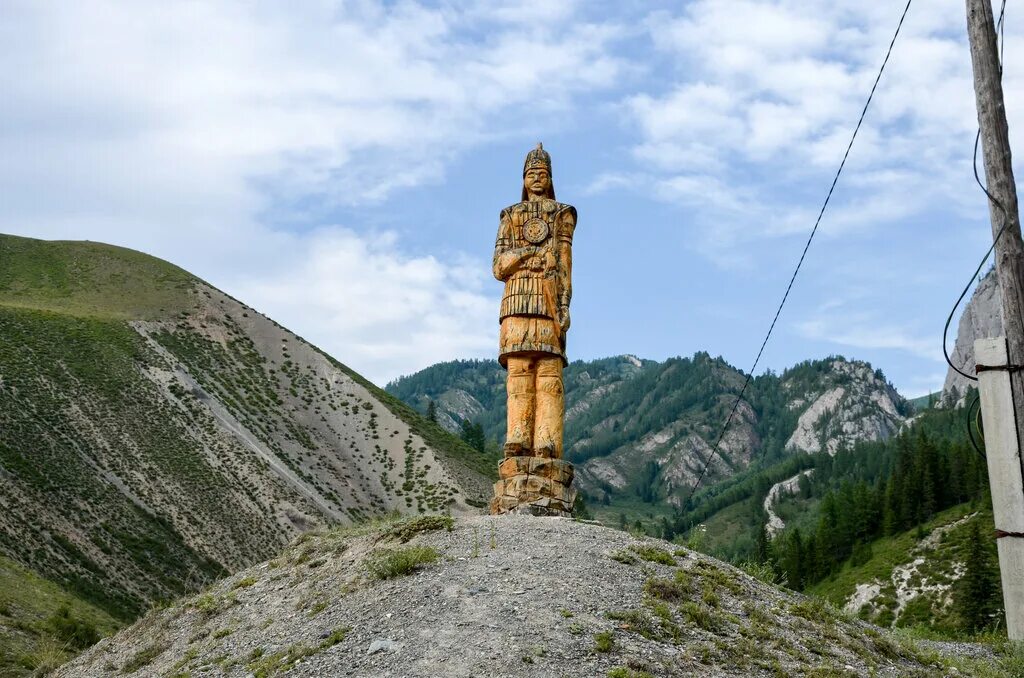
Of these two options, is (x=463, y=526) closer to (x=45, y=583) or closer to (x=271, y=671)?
(x=271, y=671)

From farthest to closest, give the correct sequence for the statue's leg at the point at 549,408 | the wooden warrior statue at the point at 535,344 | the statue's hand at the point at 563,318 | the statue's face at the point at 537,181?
the statue's face at the point at 537,181 → the statue's hand at the point at 563,318 → the statue's leg at the point at 549,408 → the wooden warrior statue at the point at 535,344

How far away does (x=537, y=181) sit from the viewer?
64.6ft

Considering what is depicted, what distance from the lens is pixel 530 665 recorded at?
11367mm

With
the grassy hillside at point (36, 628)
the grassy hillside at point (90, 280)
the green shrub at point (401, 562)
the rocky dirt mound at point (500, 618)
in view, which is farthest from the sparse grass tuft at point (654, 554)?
the grassy hillside at point (90, 280)

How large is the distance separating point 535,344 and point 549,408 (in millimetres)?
1104

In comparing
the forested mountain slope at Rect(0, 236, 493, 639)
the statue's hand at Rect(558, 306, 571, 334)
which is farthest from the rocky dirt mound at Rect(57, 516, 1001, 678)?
the forested mountain slope at Rect(0, 236, 493, 639)

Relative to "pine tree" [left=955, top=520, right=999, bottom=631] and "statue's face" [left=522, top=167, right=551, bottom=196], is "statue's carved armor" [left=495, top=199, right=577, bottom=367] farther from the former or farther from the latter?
"pine tree" [left=955, top=520, right=999, bottom=631]

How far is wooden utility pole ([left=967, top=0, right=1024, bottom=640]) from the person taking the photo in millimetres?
9875

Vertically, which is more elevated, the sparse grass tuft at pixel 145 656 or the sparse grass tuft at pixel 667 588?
the sparse grass tuft at pixel 667 588

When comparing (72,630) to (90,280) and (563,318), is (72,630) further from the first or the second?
(90,280)

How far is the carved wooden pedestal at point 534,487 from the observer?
1753 centimetres

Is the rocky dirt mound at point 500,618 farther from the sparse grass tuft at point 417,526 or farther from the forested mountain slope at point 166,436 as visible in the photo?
the forested mountain slope at point 166,436

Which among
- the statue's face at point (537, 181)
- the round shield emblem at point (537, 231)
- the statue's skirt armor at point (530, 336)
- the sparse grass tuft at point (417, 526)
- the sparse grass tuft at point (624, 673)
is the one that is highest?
the statue's face at point (537, 181)

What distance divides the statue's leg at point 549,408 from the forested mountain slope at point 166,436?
15618 mm
